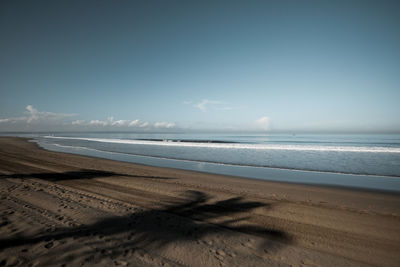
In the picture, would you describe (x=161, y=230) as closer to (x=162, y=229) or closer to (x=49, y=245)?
(x=162, y=229)

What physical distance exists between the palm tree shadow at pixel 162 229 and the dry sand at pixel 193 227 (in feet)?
0.08

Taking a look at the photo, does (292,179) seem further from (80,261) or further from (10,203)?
(10,203)

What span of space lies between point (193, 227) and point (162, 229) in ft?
2.66

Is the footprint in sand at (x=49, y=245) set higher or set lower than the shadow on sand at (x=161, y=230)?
higher

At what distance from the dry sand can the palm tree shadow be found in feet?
0.08

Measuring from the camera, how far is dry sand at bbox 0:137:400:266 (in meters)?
3.50

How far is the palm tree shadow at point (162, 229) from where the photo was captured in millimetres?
3948

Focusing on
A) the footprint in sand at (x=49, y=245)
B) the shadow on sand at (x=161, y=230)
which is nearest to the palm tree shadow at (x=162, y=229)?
the shadow on sand at (x=161, y=230)

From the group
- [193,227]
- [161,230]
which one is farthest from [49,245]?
[193,227]

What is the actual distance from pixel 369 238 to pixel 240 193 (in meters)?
4.27

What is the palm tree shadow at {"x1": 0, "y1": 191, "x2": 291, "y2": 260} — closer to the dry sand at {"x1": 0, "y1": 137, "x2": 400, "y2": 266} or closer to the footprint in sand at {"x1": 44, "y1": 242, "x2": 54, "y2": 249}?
the dry sand at {"x1": 0, "y1": 137, "x2": 400, "y2": 266}

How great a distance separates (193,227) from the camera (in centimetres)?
469

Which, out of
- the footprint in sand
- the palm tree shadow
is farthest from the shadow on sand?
the footprint in sand

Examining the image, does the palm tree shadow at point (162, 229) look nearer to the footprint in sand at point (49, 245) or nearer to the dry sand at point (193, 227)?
the dry sand at point (193, 227)
